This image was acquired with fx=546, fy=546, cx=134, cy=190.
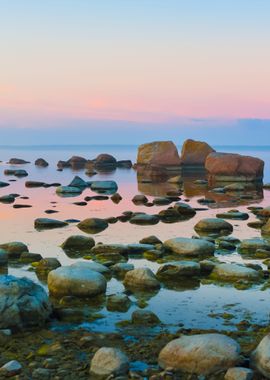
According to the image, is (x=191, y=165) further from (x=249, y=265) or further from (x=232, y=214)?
(x=249, y=265)

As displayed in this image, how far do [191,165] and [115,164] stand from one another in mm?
19328

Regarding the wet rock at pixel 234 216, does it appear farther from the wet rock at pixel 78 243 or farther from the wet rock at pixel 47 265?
the wet rock at pixel 47 265

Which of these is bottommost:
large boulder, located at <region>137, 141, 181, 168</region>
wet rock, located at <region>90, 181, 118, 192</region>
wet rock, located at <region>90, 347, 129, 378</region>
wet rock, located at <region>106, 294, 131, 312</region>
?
wet rock, located at <region>90, 181, 118, 192</region>

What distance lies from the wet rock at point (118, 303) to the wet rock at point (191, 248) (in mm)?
4078

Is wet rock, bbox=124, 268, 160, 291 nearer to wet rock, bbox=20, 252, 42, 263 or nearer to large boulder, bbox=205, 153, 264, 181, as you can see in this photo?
→ wet rock, bbox=20, 252, 42, 263

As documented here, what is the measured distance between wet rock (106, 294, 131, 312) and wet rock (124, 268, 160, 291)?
0.92m

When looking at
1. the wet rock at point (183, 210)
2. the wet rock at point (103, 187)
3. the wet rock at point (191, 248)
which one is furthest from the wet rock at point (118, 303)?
the wet rock at point (103, 187)

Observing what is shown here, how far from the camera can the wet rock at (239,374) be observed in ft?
19.0

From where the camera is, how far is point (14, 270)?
11.6m

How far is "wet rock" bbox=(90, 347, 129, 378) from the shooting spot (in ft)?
20.0

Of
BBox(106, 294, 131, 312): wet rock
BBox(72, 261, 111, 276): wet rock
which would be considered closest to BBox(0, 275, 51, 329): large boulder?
BBox(106, 294, 131, 312): wet rock

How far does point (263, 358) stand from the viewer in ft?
19.6

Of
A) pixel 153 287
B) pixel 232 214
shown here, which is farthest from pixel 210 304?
pixel 232 214

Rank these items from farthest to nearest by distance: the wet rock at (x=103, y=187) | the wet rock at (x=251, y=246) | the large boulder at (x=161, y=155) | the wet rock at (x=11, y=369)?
the large boulder at (x=161, y=155) → the wet rock at (x=103, y=187) → the wet rock at (x=251, y=246) → the wet rock at (x=11, y=369)
